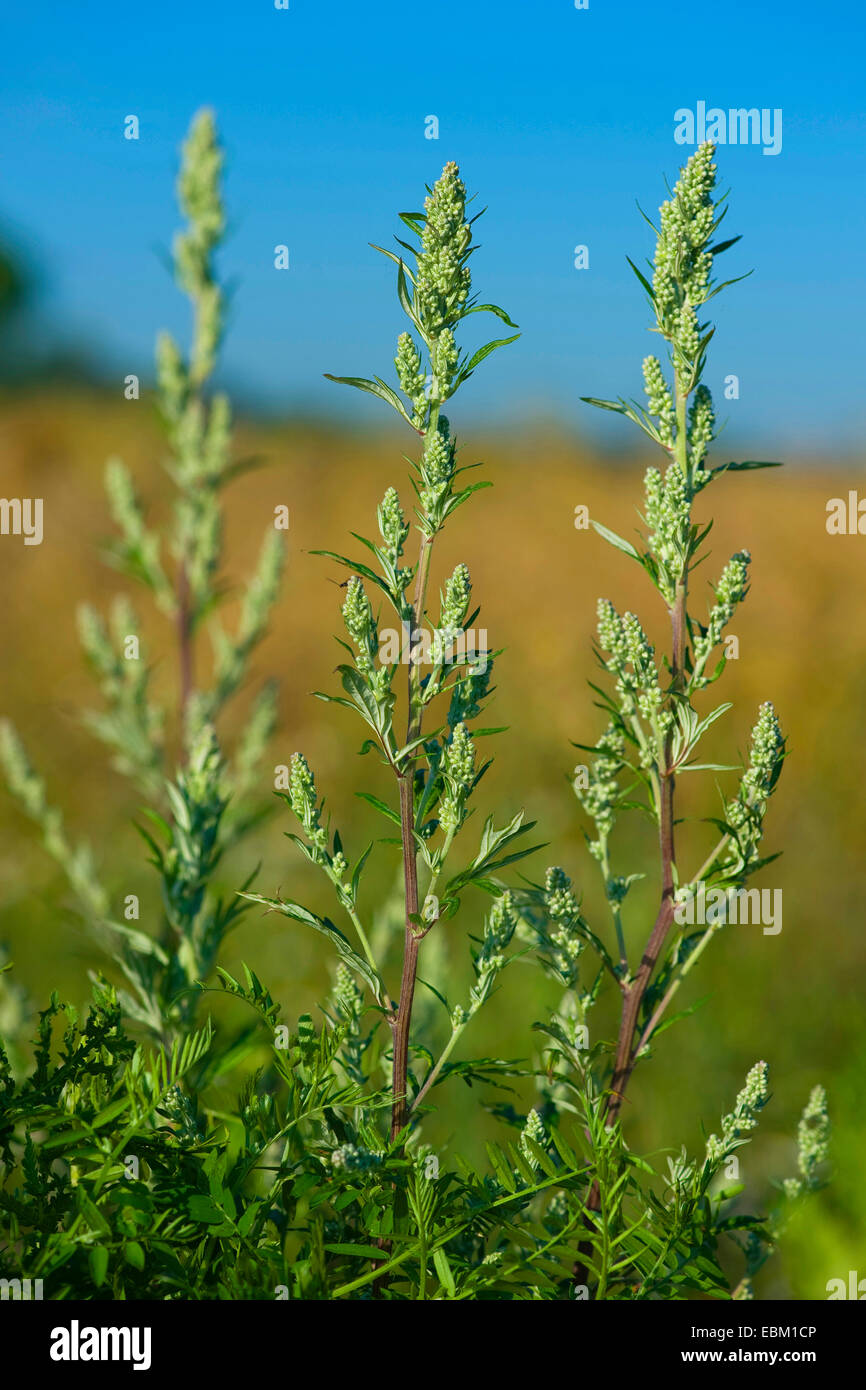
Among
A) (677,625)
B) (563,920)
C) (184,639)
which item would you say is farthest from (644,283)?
(184,639)

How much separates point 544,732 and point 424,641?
5.91m

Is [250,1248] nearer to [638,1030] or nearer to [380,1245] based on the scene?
[380,1245]

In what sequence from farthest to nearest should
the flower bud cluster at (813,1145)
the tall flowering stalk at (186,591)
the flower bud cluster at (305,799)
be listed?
the tall flowering stalk at (186,591), the flower bud cluster at (813,1145), the flower bud cluster at (305,799)

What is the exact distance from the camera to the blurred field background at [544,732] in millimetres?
3623

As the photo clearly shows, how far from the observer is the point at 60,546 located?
10.8 metres

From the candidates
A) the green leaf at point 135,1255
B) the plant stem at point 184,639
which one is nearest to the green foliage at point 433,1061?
the green leaf at point 135,1255

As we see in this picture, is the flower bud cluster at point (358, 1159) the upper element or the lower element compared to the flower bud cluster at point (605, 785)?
lower

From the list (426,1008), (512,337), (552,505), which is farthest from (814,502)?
(512,337)

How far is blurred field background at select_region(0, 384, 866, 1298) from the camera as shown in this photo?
3.62m

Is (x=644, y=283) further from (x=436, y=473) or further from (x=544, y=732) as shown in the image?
(x=544, y=732)

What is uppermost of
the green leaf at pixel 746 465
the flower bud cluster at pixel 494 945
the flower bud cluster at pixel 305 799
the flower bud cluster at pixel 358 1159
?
the green leaf at pixel 746 465

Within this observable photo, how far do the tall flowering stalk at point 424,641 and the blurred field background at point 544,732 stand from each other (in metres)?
0.14

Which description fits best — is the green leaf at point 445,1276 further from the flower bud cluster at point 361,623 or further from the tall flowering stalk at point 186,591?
the tall flowering stalk at point 186,591
